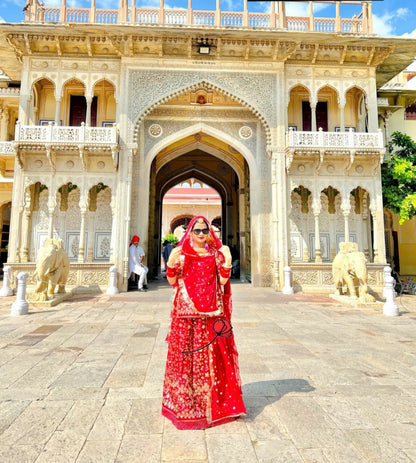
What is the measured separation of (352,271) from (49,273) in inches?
313

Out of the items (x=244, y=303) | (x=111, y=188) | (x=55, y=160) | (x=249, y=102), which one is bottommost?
(x=244, y=303)

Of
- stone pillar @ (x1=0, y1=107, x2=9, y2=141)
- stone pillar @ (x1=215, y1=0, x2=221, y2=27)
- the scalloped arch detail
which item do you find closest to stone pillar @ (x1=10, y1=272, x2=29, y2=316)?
the scalloped arch detail

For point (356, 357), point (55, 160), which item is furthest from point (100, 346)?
point (55, 160)

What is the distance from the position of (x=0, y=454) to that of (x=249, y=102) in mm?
11628

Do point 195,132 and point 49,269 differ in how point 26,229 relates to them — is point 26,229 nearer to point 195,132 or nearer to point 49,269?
point 49,269

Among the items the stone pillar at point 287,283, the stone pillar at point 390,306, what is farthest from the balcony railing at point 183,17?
the stone pillar at point 390,306

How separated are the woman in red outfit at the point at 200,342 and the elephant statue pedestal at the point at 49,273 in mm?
6235

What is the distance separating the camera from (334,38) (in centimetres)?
1077

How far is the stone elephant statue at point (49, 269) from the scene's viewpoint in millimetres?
7680

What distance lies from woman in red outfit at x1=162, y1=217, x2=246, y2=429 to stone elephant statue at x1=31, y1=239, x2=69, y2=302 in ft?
21.1

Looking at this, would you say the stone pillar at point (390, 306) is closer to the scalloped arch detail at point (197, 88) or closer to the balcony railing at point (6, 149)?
the scalloped arch detail at point (197, 88)

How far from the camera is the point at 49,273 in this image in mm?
8023

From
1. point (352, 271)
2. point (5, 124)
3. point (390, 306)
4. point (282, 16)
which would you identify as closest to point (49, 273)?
point (352, 271)

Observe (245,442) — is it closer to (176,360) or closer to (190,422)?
(190,422)
